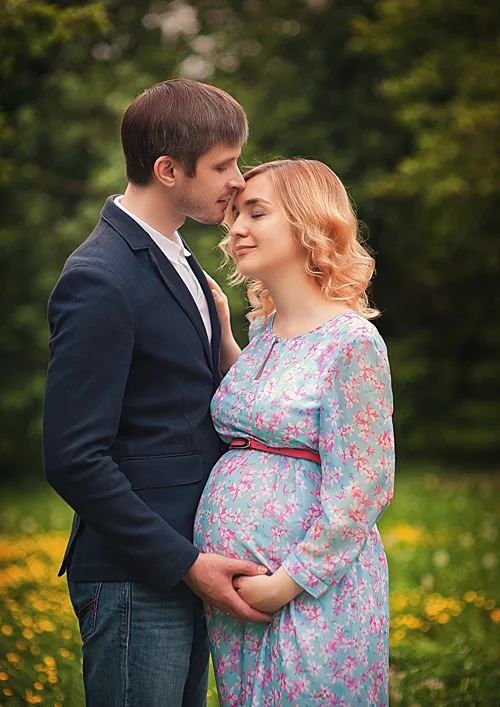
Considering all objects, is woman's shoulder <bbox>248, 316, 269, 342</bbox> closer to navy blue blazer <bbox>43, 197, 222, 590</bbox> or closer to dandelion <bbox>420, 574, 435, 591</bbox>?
navy blue blazer <bbox>43, 197, 222, 590</bbox>

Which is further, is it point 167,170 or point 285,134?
point 285,134

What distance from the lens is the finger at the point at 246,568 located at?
8.32ft

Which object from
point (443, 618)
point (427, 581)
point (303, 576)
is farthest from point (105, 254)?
point (427, 581)

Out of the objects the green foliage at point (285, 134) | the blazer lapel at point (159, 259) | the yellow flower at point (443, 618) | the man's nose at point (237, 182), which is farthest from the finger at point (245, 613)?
the green foliage at point (285, 134)

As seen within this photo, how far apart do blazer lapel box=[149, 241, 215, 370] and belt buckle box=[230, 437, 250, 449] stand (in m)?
0.27

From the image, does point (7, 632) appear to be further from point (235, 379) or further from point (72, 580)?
point (235, 379)

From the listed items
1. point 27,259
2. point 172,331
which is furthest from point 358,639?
point 27,259

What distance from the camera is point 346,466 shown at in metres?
2.50

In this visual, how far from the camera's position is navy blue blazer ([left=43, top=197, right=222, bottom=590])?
2.40 metres

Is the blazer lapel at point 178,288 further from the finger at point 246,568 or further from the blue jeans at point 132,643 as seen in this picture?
the blue jeans at point 132,643

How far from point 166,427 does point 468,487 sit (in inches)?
364

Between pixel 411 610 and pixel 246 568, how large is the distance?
126 inches

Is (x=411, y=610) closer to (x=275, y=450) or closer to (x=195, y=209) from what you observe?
(x=275, y=450)

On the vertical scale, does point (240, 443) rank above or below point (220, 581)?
above
